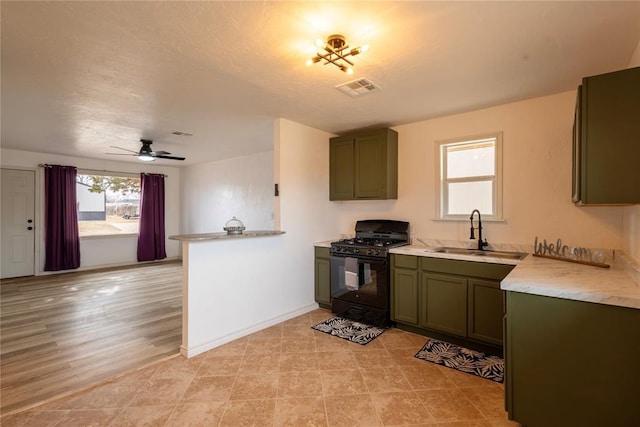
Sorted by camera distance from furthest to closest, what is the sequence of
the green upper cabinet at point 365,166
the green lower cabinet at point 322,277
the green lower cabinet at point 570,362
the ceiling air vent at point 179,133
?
the ceiling air vent at point 179,133 < the green lower cabinet at point 322,277 < the green upper cabinet at point 365,166 < the green lower cabinet at point 570,362

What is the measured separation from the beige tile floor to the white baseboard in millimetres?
74

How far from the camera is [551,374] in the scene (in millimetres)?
1655

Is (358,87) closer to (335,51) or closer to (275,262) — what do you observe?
(335,51)

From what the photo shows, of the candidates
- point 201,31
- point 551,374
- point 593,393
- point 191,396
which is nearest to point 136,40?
point 201,31

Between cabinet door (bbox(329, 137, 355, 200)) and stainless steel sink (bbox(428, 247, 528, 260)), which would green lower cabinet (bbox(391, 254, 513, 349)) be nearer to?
stainless steel sink (bbox(428, 247, 528, 260))

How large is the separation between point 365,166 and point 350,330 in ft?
6.45

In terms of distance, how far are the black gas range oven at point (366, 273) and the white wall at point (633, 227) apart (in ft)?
6.18

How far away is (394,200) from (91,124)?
13.2ft

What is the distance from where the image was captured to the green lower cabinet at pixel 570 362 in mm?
1490

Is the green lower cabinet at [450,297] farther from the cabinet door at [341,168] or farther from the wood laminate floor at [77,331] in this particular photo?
the wood laminate floor at [77,331]

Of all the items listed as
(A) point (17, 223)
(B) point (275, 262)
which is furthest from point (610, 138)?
(A) point (17, 223)

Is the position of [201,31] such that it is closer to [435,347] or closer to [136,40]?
[136,40]

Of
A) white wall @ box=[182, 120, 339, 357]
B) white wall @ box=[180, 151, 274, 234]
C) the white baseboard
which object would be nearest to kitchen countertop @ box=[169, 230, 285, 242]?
white wall @ box=[182, 120, 339, 357]

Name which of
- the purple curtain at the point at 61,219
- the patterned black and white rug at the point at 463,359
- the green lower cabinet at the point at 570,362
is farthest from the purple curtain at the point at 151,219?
the green lower cabinet at the point at 570,362
